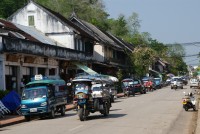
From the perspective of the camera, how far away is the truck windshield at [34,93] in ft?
80.7

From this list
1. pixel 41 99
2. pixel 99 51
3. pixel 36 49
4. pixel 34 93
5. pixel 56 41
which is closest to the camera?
pixel 41 99

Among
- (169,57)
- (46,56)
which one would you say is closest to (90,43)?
(46,56)

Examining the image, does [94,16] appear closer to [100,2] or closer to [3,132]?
[100,2]

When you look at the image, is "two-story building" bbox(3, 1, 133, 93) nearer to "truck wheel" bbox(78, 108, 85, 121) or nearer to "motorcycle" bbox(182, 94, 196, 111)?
"motorcycle" bbox(182, 94, 196, 111)

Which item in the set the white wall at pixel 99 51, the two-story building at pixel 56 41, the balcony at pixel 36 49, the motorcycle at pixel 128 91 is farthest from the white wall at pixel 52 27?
the white wall at pixel 99 51

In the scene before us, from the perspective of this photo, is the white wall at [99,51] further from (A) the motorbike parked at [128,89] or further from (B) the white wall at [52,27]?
(B) the white wall at [52,27]

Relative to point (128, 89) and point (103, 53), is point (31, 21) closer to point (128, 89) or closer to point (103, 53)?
point (128, 89)

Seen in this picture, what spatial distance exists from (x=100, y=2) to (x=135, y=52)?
2014cm

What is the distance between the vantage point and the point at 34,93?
24.7 m

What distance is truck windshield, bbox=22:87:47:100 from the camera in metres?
24.6

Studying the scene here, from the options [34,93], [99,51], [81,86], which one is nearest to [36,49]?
[34,93]

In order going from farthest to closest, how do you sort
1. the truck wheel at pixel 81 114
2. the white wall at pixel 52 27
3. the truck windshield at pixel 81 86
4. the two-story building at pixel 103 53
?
1. the two-story building at pixel 103 53
2. the white wall at pixel 52 27
3. the truck windshield at pixel 81 86
4. the truck wheel at pixel 81 114

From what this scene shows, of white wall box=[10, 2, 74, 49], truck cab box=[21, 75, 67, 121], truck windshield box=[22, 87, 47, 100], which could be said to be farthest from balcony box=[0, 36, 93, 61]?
truck windshield box=[22, 87, 47, 100]

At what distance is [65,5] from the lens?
87.7m
